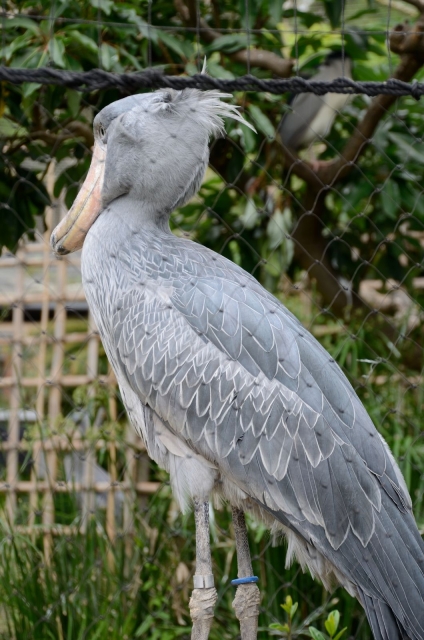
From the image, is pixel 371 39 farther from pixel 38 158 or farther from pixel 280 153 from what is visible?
pixel 38 158

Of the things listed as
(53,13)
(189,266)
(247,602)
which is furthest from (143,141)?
(247,602)

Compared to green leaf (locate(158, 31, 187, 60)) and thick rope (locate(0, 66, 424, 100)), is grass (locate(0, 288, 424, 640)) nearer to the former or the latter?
thick rope (locate(0, 66, 424, 100))

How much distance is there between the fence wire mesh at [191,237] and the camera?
8.86ft

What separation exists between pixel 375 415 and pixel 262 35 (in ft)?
4.47

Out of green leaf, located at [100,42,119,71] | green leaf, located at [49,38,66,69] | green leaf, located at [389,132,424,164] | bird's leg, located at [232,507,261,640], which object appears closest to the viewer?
bird's leg, located at [232,507,261,640]

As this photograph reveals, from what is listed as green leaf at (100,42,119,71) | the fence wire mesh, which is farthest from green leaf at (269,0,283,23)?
green leaf at (100,42,119,71)

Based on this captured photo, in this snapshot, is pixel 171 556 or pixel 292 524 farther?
pixel 171 556

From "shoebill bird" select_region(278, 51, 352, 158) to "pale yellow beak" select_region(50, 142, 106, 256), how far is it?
42.4 inches

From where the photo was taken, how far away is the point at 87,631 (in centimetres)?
268

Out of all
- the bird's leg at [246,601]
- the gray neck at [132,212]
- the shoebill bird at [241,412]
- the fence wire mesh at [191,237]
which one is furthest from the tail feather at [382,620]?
the gray neck at [132,212]

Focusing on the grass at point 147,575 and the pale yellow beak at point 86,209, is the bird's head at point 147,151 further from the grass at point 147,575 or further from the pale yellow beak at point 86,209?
the grass at point 147,575

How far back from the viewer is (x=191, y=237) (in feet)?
10.1

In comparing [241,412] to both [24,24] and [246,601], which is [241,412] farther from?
[24,24]

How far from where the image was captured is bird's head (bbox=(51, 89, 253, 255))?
2.15 meters
